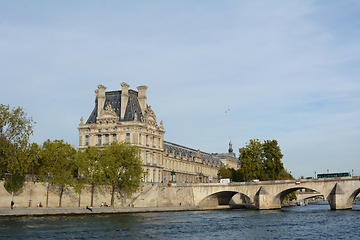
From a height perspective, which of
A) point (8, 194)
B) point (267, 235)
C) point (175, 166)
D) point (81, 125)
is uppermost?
point (81, 125)

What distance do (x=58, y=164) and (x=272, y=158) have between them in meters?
59.5

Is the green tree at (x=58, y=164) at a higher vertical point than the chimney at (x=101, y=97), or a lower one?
lower

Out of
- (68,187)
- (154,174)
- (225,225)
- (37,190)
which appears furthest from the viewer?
(154,174)

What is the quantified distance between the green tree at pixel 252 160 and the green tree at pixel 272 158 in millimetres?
1372

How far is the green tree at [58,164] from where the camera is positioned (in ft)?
286

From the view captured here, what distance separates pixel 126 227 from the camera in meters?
62.3

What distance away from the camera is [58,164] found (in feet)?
289

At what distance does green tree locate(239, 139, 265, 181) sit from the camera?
119m

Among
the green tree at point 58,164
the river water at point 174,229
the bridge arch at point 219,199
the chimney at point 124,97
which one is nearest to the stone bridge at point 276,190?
the bridge arch at point 219,199

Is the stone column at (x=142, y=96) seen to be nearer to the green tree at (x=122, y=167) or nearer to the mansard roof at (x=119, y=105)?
the mansard roof at (x=119, y=105)

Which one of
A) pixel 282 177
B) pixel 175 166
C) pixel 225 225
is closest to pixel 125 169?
pixel 225 225

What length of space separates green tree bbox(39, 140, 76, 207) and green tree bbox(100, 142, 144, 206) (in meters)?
7.69

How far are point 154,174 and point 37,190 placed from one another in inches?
1604

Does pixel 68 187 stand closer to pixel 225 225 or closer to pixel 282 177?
pixel 225 225
